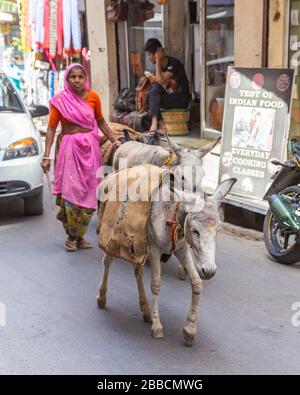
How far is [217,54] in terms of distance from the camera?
33.3 feet

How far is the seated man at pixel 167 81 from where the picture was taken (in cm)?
1009

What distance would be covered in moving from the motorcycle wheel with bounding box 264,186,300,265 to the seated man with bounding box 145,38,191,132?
4382 millimetres

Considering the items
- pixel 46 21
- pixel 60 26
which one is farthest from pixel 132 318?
pixel 46 21

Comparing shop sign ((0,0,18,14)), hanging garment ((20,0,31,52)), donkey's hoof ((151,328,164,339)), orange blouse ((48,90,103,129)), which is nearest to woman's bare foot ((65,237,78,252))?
orange blouse ((48,90,103,129))

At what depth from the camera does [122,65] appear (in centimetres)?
1284

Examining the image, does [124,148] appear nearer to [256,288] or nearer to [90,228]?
[90,228]

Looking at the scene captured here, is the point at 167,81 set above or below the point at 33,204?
above

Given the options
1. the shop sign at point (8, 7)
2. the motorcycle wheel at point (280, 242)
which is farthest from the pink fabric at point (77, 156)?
the shop sign at point (8, 7)

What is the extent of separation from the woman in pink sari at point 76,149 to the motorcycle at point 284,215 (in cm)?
167

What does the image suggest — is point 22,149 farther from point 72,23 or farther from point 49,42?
point 49,42

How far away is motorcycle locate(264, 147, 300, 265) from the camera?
219 inches

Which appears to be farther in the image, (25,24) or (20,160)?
(25,24)

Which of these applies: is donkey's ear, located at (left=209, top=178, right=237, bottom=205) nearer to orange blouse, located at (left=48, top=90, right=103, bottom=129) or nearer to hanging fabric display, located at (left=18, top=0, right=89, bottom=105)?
orange blouse, located at (left=48, top=90, right=103, bottom=129)

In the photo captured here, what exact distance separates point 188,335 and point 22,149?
4062 millimetres
